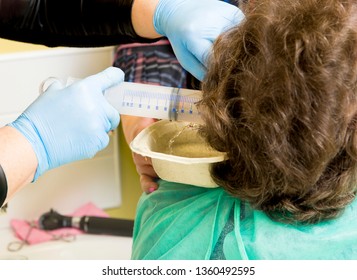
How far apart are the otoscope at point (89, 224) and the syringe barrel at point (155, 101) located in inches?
40.3

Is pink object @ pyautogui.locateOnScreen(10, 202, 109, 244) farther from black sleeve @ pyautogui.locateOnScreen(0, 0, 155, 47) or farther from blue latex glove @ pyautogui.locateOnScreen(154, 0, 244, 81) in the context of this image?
blue latex glove @ pyautogui.locateOnScreen(154, 0, 244, 81)

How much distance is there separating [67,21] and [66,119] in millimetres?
358

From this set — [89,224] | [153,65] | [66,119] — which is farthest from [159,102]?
[89,224]

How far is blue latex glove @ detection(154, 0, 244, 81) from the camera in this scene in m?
1.14

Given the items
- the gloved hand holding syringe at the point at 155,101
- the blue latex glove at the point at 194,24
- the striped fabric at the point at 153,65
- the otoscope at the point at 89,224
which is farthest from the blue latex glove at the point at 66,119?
the otoscope at the point at 89,224

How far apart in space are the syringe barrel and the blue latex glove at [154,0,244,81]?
86mm

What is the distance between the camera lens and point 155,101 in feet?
3.56

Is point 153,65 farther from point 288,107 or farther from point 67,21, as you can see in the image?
point 288,107

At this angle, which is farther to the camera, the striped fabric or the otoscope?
the otoscope

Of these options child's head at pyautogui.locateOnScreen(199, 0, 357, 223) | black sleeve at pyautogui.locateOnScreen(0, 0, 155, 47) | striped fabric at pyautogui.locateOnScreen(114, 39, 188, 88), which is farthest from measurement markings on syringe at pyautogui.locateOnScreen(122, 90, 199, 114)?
striped fabric at pyautogui.locateOnScreen(114, 39, 188, 88)

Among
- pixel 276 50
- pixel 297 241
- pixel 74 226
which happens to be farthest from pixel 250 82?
pixel 74 226

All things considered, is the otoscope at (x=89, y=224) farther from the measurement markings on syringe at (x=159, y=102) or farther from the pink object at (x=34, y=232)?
the measurement markings on syringe at (x=159, y=102)

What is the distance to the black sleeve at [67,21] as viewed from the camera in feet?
4.16

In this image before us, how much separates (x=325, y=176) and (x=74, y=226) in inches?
54.6
